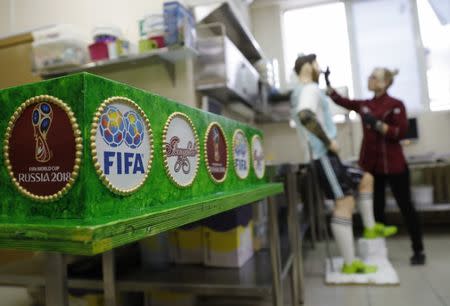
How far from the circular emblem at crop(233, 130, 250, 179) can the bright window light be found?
3050 millimetres

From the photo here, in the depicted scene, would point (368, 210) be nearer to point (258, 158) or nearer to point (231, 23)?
point (258, 158)

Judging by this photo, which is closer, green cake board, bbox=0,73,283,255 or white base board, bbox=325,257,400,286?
green cake board, bbox=0,73,283,255

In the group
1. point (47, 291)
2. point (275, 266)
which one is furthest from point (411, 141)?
point (47, 291)

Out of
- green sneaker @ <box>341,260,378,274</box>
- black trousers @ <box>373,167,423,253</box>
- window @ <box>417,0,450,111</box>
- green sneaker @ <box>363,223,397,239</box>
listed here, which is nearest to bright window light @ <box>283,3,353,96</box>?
window @ <box>417,0,450,111</box>

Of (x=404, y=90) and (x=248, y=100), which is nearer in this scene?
(x=248, y=100)

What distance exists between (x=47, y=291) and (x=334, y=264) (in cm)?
224

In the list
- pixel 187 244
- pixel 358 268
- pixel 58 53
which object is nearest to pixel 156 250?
pixel 187 244

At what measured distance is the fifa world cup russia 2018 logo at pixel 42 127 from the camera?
1.68 feet

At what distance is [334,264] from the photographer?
2.47m

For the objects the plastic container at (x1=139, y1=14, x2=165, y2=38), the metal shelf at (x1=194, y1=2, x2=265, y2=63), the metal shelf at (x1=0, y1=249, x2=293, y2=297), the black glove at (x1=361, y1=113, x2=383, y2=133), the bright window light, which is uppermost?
the bright window light

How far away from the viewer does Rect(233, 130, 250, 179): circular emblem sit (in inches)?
42.4

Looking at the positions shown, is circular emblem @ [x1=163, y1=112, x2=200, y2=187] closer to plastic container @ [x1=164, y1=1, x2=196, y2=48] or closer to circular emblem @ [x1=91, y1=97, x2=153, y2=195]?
circular emblem @ [x1=91, y1=97, x2=153, y2=195]

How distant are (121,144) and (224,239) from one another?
97 centimetres

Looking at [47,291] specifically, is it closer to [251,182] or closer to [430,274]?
[251,182]
